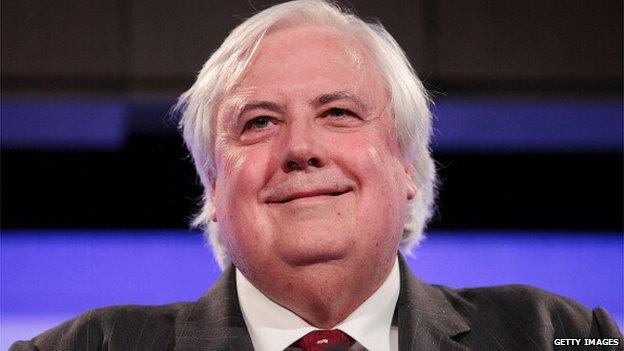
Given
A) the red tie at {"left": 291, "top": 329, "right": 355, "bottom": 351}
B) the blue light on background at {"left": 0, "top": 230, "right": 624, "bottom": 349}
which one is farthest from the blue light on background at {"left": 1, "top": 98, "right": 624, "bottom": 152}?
the red tie at {"left": 291, "top": 329, "right": 355, "bottom": 351}

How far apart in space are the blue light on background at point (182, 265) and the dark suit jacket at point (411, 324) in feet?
1.86

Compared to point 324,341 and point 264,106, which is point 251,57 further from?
point 324,341

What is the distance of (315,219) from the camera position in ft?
4.93

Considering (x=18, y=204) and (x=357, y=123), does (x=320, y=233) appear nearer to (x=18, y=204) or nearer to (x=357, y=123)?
(x=357, y=123)

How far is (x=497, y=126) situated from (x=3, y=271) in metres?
1.34

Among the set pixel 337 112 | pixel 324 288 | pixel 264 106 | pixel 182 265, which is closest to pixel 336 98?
pixel 337 112

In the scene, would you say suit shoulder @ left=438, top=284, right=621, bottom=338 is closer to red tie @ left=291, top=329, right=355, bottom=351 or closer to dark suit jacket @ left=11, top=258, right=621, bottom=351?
dark suit jacket @ left=11, top=258, right=621, bottom=351

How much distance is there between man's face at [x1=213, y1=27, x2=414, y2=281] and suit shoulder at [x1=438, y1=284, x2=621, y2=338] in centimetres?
22

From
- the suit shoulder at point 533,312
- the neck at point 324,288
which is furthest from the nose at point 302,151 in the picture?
the suit shoulder at point 533,312

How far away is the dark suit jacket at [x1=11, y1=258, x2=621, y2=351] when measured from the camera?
5.27 feet

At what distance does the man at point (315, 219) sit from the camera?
1530 millimetres

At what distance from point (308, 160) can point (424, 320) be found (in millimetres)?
361

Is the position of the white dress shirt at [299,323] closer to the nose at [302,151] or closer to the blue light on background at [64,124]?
the nose at [302,151]

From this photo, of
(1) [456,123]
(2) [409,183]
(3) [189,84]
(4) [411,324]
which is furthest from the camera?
(1) [456,123]
